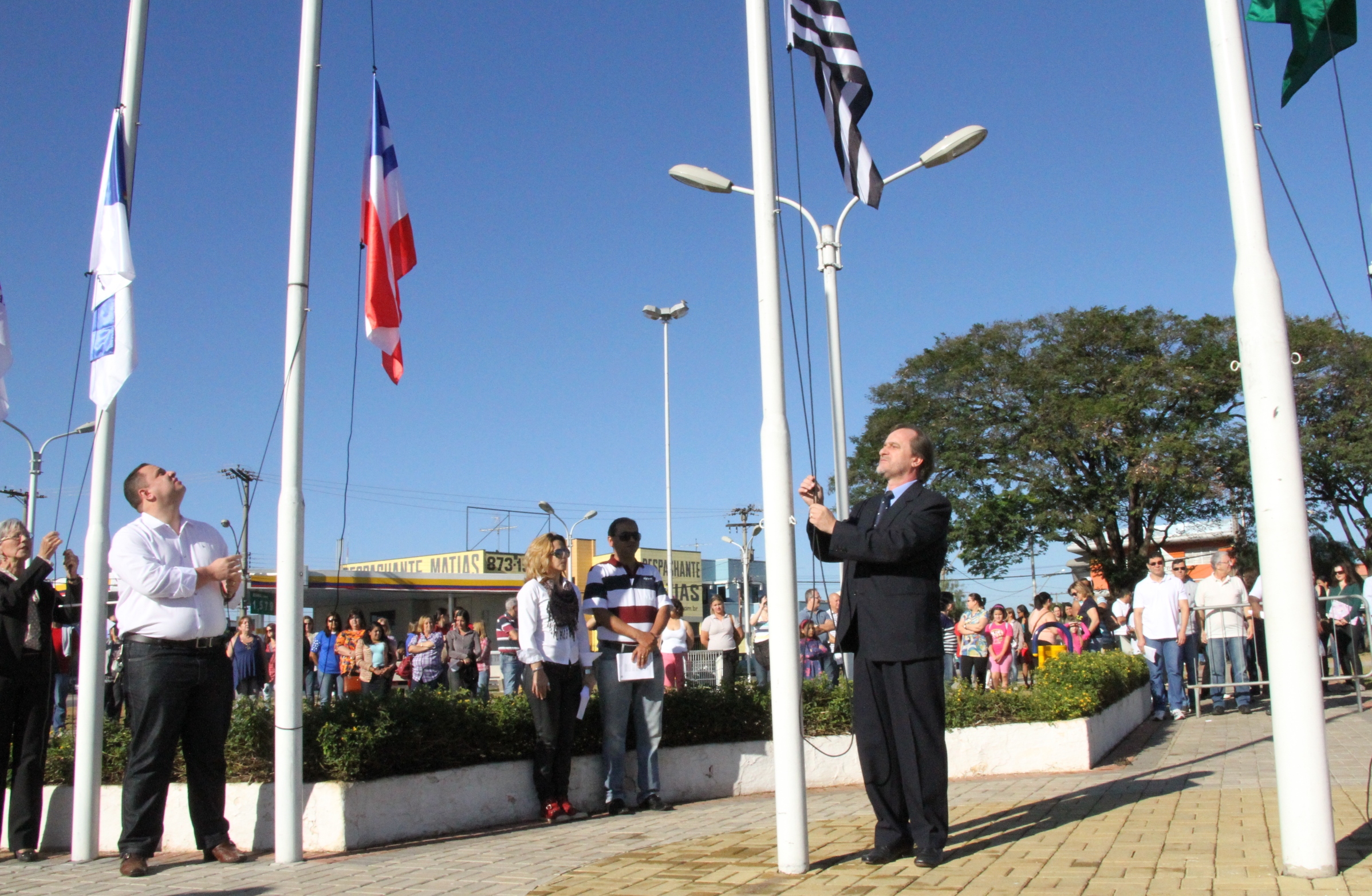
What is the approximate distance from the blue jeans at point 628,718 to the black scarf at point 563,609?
365 mm

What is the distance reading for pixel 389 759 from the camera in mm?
6512

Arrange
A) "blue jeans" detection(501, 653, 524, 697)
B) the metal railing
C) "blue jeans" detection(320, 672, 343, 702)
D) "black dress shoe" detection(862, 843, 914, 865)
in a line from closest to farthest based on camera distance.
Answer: "black dress shoe" detection(862, 843, 914, 865), the metal railing, "blue jeans" detection(501, 653, 524, 697), "blue jeans" detection(320, 672, 343, 702)

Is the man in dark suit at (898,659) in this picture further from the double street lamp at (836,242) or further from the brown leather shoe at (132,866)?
→ the double street lamp at (836,242)

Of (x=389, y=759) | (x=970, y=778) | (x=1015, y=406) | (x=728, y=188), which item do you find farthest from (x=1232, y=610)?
(x=1015, y=406)

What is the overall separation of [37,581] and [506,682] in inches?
354

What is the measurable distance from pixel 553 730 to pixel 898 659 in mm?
2919

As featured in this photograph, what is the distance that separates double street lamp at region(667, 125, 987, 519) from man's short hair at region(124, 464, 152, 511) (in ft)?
28.4

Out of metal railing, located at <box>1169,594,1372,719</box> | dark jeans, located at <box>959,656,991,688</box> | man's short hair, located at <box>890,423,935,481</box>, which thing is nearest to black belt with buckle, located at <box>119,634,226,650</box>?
man's short hair, located at <box>890,423,935,481</box>

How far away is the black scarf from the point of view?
729cm

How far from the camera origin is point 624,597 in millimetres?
7605

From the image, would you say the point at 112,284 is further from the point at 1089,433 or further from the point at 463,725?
the point at 1089,433

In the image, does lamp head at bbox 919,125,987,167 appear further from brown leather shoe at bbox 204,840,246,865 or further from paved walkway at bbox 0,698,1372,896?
brown leather shoe at bbox 204,840,246,865

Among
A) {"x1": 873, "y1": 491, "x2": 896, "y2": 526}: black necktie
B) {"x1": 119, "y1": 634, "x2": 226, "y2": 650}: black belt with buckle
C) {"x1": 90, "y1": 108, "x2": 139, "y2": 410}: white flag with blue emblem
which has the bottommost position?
{"x1": 119, "y1": 634, "x2": 226, "y2": 650}: black belt with buckle

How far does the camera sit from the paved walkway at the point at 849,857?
4.40 meters
